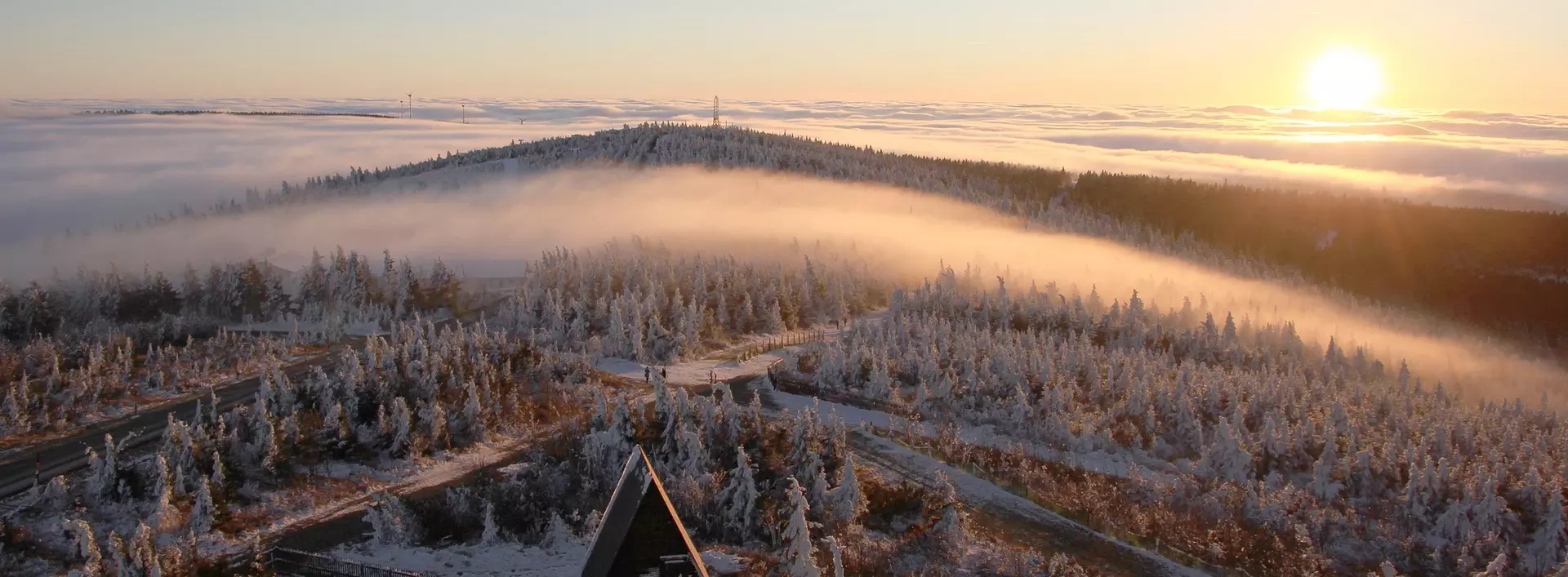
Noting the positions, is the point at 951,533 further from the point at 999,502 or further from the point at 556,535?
the point at 556,535

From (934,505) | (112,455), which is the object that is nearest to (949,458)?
(934,505)

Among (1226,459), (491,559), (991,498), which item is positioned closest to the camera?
(491,559)

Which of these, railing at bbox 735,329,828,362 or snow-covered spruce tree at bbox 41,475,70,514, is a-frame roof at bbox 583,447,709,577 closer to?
snow-covered spruce tree at bbox 41,475,70,514

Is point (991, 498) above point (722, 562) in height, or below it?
below

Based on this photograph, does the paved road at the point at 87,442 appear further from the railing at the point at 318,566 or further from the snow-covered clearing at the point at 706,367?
the snow-covered clearing at the point at 706,367

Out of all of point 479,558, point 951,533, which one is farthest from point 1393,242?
point 479,558

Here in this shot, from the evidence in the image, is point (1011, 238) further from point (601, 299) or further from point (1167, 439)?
point (1167, 439)

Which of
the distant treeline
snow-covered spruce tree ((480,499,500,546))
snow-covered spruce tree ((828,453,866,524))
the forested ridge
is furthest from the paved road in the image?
the distant treeline
